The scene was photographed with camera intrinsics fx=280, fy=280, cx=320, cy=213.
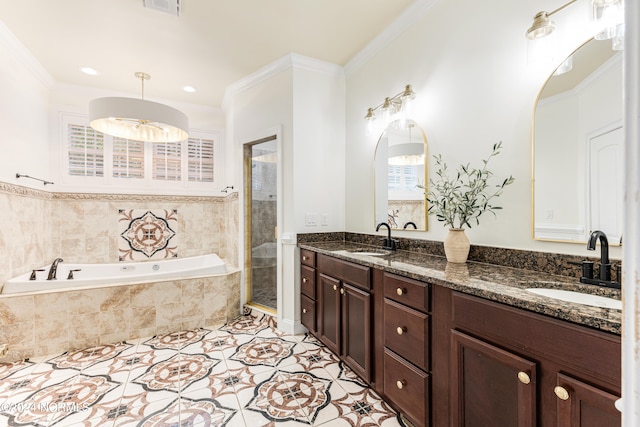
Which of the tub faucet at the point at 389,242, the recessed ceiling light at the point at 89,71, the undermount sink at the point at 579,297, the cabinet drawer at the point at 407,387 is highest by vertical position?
the recessed ceiling light at the point at 89,71

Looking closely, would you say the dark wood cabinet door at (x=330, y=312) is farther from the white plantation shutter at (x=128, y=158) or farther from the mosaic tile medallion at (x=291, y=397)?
the white plantation shutter at (x=128, y=158)

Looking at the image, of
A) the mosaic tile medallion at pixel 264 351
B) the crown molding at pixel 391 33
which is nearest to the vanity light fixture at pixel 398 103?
the crown molding at pixel 391 33

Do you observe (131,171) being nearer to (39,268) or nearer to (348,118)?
(39,268)

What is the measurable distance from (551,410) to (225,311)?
2800 millimetres

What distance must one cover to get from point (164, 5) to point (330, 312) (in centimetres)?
262

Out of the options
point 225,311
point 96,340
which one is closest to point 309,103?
point 225,311

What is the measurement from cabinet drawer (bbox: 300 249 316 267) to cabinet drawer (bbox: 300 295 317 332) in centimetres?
32

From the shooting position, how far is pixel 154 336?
271 cm

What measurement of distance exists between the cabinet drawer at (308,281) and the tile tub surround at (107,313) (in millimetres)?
949

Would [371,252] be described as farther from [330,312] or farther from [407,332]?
[407,332]

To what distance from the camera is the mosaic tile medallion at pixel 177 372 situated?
6.36 feet

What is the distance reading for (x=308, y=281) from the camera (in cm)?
A: 255

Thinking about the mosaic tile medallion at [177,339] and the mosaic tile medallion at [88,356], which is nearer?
the mosaic tile medallion at [88,356]

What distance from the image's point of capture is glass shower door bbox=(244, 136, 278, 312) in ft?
10.5
